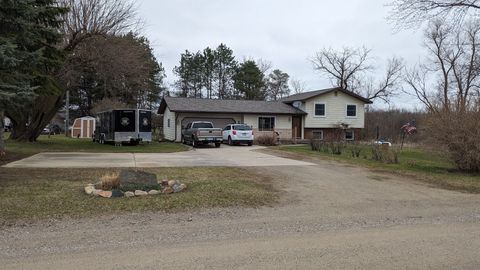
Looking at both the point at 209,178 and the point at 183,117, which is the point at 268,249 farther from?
the point at 183,117

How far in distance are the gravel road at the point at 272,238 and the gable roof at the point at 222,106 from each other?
83.8 ft

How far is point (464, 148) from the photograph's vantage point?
46.6 feet

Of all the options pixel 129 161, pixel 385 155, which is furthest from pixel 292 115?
pixel 129 161

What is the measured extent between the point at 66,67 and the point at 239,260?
21.6 metres

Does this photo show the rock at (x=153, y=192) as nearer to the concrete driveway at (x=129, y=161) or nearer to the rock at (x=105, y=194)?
the rock at (x=105, y=194)

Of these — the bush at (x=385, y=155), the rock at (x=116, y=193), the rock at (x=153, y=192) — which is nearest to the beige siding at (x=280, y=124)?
the bush at (x=385, y=155)

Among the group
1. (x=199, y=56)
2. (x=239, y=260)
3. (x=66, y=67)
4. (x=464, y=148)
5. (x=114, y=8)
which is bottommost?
(x=239, y=260)

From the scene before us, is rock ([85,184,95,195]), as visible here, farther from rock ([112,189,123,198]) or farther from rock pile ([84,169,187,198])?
rock ([112,189,123,198])

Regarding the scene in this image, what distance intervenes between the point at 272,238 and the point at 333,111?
3307cm

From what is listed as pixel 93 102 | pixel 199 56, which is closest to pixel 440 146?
pixel 93 102

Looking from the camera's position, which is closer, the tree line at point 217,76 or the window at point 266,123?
the window at point 266,123

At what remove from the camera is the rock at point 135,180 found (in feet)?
30.7

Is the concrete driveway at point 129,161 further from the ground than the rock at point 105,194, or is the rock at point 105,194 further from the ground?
the concrete driveway at point 129,161

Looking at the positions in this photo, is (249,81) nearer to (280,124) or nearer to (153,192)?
(280,124)
